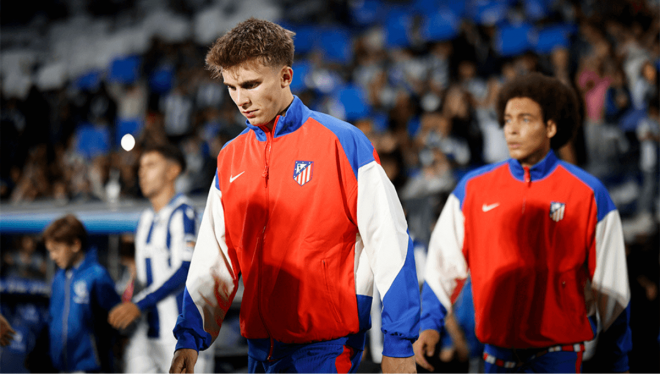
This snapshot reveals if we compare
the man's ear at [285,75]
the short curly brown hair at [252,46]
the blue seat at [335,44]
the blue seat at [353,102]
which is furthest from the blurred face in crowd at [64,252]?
the blue seat at [335,44]

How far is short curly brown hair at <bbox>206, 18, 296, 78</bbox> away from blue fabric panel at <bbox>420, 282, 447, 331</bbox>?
141cm

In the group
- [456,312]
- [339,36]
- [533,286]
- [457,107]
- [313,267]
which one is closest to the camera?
[313,267]

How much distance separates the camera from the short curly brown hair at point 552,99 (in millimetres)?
3117

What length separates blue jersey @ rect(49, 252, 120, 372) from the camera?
4.07 metres

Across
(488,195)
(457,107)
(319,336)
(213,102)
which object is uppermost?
(213,102)

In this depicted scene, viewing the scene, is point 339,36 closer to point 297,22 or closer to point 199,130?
point 297,22

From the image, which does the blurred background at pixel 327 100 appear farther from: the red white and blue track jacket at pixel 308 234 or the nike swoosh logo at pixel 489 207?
the red white and blue track jacket at pixel 308 234

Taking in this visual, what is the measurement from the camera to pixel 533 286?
2869 mm

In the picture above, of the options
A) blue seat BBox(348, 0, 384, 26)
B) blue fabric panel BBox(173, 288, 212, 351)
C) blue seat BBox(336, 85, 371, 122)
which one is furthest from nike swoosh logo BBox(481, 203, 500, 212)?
blue seat BBox(348, 0, 384, 26)

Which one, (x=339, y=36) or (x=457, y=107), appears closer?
(x=457, y=107)

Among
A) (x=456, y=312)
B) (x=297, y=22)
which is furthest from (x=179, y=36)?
(x=456, y=312)

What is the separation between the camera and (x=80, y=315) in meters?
4.09

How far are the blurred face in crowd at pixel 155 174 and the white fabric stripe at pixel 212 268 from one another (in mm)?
2038

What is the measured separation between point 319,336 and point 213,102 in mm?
10449
